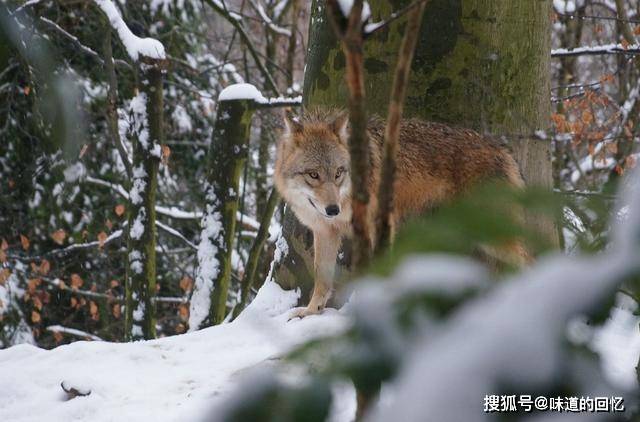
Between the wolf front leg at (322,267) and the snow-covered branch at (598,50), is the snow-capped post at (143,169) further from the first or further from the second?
the snow-covered branch at (598,50)

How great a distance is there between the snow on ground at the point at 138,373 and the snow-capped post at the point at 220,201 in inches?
106

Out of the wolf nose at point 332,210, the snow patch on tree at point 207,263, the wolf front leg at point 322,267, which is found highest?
the wolf nose at point 332,210

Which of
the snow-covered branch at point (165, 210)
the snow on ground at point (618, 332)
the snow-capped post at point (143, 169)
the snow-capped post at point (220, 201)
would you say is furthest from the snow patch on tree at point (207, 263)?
the snow on ground at point (618, 332)

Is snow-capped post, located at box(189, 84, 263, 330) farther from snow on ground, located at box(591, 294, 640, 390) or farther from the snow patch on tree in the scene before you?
snow on ground, located at box(591, 294, 640, 390)

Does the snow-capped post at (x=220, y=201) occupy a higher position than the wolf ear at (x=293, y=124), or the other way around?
the wolf ear at (x=293, y=124)

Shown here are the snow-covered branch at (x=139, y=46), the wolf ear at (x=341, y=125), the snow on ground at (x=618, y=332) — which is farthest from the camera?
the snow-covered branch at (x=139, y=46)

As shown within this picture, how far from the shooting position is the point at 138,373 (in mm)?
4363

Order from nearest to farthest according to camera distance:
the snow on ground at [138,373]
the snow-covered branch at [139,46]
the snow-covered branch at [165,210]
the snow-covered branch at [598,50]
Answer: the snow on ground at [138,373] < the snow-covered branch at [598,50] < the snow-covered branch at [139,46] < the snow-covered branch at [165,210]

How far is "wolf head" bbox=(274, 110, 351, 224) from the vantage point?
5.25 m

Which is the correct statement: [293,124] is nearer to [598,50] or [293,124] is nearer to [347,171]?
[347,171]

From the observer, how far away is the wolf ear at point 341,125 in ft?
17.6

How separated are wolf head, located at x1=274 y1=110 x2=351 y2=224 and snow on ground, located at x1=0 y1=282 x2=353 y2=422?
79 centimetres

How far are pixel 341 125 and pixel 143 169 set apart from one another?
10.1 ft

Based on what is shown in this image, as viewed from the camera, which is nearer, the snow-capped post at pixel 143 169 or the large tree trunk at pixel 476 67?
the large tree trunk at pixel 476 67
